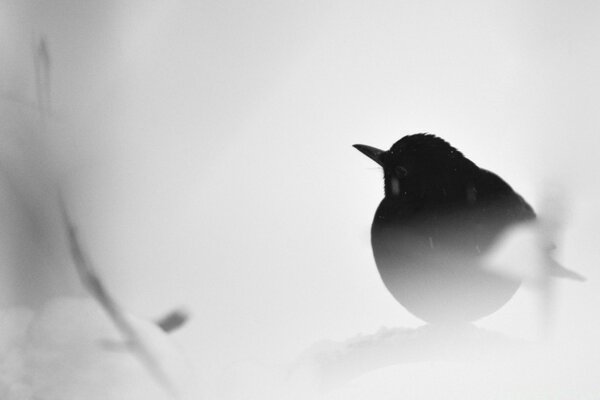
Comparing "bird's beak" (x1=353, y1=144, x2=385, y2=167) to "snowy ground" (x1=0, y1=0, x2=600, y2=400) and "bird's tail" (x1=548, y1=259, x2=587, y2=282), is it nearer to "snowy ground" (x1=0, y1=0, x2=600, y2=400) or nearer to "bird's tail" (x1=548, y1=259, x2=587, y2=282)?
"snowy ground" (x1=0, y1=0, x2=600, y2=400)

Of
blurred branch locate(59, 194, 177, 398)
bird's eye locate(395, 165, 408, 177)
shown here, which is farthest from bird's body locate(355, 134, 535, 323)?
blurred branch locate(59, 194, 177, 398)

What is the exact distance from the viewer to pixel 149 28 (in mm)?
560

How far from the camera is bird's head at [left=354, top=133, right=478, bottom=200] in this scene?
0.54 metres

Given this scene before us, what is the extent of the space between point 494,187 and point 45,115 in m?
0.36

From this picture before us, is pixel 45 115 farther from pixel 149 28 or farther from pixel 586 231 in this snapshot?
pixel 586 231

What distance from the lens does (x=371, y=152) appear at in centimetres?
54

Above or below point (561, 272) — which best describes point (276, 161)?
above

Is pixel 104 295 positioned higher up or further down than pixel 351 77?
further down

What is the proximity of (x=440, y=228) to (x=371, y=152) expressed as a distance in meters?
0.09

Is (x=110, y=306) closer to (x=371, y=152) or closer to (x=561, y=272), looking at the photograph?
(x=371, y=152)

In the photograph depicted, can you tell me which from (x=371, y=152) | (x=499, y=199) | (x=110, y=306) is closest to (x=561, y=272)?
(x=499, y=199)

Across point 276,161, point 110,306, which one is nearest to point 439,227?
point 276,161

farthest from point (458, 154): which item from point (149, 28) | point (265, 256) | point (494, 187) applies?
point (149, 28)

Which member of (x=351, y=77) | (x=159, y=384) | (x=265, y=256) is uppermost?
(x=351, y=77)
